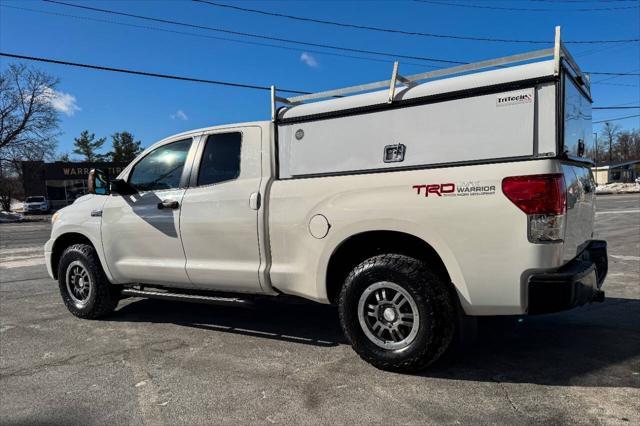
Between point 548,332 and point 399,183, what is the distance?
2295mm

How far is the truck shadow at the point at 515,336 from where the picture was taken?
378 centimetres

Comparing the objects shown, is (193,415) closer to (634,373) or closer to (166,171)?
(166,171)

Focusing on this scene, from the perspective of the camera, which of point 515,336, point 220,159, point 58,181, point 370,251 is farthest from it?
point 58,181

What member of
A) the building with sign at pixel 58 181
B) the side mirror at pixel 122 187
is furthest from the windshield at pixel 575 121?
the building with sign at pixel 58 181

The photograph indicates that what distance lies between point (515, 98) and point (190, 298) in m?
3.44

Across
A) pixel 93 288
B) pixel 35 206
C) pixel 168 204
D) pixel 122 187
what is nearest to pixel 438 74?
pixel 168 204

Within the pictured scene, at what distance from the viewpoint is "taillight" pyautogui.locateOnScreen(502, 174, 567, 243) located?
3234 mm

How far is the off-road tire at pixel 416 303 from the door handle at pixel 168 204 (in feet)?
6.49

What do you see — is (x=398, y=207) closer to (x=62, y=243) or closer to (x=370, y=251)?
(x=370, y=251)

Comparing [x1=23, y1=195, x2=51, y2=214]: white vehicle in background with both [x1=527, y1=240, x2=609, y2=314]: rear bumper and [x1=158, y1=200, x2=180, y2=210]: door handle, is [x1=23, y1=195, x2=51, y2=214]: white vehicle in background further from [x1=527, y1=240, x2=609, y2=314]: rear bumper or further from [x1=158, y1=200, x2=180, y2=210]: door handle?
[x1=527, y1=240, x2=609, y2=314]: rear bumper

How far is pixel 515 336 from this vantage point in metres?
4.68

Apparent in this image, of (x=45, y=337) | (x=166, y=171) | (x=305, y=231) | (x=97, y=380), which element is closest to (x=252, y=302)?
(x=305, y=231)

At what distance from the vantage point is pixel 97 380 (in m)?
3.95

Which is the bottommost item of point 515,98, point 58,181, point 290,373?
point 290,373
